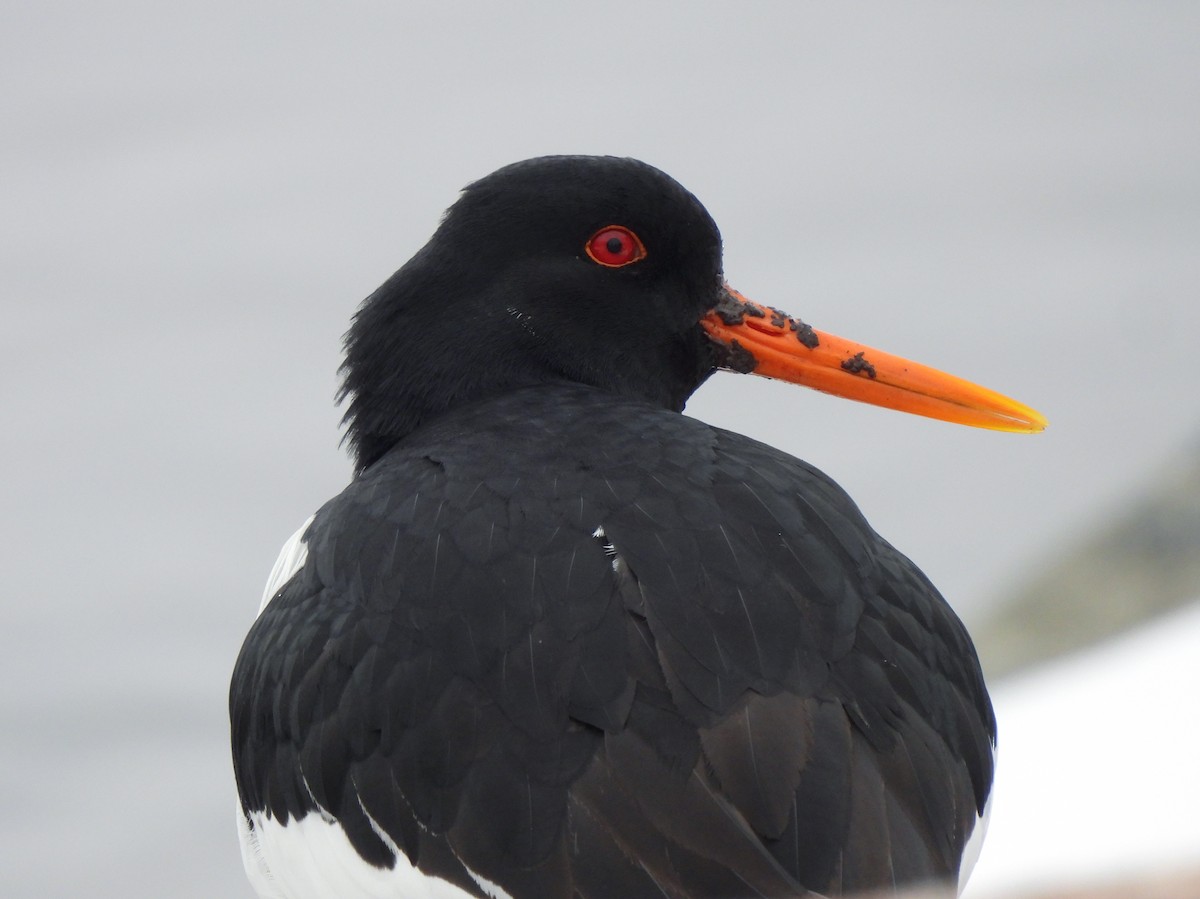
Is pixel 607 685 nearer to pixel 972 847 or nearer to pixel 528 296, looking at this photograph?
pixel 972 847

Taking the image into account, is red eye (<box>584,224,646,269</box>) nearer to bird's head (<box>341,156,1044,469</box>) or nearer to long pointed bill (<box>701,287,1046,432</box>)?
bird's head (<box>341,156,1044,469</box>)

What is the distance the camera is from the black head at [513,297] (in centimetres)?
328

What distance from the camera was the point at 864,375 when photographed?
12.0ft

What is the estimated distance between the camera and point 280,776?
2.61 m

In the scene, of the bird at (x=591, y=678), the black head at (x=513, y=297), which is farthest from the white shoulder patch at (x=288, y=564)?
the black head at (x=513, y=297)

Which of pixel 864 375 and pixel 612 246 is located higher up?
pixel 612 246

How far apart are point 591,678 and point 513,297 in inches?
49.6

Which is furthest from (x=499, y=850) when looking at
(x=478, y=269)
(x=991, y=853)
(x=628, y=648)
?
(x=991, y=853)

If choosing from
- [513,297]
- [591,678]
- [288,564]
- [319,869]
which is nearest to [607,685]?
[591,678]

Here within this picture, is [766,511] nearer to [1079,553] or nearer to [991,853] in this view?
[991,853]

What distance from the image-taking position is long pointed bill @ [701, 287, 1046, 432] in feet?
11.9

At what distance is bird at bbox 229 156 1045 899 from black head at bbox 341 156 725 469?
0.03m

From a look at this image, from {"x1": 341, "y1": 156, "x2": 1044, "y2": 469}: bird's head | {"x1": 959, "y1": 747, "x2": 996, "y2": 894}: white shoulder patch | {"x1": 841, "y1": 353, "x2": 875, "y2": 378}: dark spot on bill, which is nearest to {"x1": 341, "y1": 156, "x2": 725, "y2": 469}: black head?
{"x1": 341, "y1": 156, "x2": 1044, "y2": 469}: bird's head

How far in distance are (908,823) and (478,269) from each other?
5.19 ft
